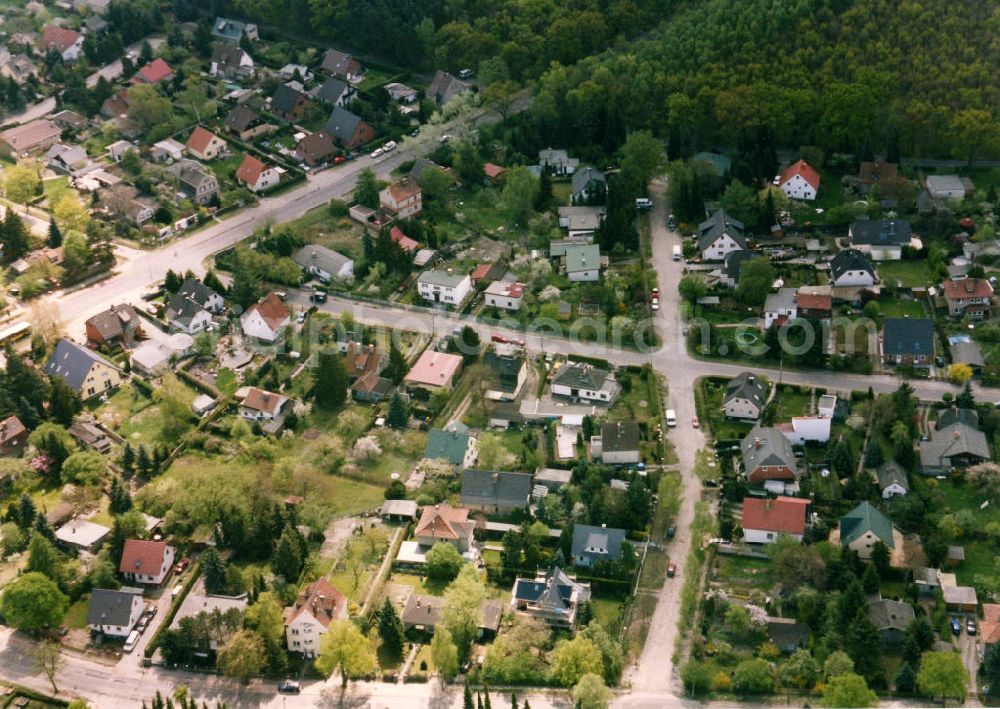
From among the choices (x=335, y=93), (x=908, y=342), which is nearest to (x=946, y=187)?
(x=908, y=342)

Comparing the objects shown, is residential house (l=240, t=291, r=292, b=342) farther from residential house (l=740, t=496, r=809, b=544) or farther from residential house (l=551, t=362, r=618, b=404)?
residential house (l=740, t=496, r=809, b=544)

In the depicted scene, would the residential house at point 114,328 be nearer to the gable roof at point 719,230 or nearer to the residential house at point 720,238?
the residential house at point 720,238

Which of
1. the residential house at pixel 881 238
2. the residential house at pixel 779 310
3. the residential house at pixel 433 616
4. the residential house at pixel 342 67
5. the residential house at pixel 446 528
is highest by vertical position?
the residential house at pixel 342 67

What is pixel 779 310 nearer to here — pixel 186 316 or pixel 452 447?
pixel 452 447

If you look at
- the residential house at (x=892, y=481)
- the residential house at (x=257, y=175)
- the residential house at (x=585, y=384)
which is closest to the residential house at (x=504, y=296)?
the residential house at (x=585, y=384)

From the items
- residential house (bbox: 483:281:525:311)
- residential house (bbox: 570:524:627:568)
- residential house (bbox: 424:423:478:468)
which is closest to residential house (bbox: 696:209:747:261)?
residential house (bbox: 483:281:525:311)

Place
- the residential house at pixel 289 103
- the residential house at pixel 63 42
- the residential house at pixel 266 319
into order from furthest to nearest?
the residential house at pixel 63 42
the residential house at pixel 289 103
the residential house at pixel 266 319

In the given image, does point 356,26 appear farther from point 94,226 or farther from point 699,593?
point 699,593
